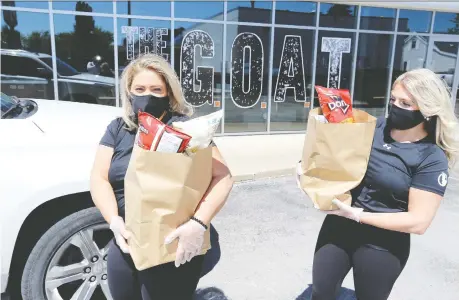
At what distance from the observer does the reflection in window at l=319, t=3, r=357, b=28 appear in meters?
9.36

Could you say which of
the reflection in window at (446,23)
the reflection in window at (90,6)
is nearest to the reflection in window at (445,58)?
the reflection in window at (446,23)

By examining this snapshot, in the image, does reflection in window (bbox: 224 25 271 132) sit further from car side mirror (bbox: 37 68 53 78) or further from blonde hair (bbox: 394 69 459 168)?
blonde hair (bbox: 394 69 459 168)

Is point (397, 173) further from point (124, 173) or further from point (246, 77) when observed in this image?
point (246, 77)

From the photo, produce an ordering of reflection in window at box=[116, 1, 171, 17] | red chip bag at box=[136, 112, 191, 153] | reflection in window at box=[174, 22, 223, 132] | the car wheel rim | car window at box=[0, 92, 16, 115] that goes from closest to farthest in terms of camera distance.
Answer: red chip bag at box=[136, 112, 191, 153], the car wheel rim, car window at box=[0, 92, 16, 115], reflection in window at box=[116, 1, 171, 17], reflection in window at box=[174, 22, 223, 132]

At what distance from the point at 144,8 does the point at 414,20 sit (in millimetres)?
6929

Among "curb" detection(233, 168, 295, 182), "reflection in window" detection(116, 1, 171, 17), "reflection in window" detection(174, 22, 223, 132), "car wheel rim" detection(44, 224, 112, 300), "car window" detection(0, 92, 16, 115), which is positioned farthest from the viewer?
"reflection in window" detection(174, 22, 223, 132)

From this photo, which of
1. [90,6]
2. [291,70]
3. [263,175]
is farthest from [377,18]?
[90,6]

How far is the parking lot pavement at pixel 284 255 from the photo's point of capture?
310 cm

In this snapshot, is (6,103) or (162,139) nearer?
(162,139)

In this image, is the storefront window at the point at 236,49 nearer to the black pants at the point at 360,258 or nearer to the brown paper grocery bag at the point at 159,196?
the black pants at the point at 360,258

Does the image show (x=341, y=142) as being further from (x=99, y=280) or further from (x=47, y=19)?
(x=47, y=19)

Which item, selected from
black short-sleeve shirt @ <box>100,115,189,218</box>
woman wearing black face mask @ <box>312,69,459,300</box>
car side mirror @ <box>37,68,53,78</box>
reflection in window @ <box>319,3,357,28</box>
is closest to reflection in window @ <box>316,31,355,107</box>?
reflection in window @ <box>319,3,357,28</box>

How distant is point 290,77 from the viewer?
9.44 meters

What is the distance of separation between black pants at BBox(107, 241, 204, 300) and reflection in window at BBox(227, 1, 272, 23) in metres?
7.74
